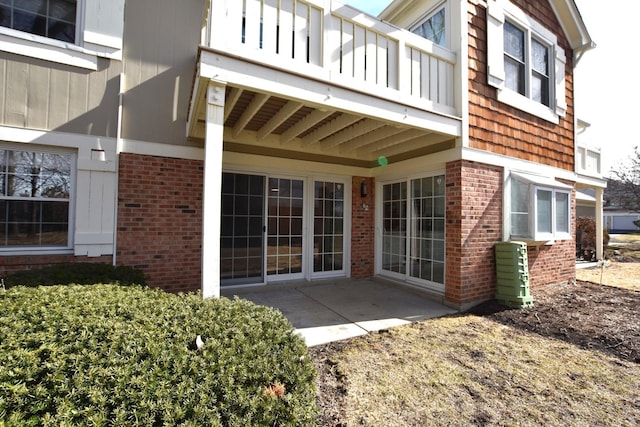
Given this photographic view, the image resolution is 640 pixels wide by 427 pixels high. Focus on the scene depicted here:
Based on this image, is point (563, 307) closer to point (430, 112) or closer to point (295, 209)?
point (430, 112)

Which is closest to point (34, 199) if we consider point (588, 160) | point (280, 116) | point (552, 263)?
point (280, 116)

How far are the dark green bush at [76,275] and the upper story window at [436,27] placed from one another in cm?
593

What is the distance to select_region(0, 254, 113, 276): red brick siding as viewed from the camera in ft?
12.4

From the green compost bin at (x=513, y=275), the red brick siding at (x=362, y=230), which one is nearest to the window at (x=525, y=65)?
the green compost bin at (x=513, y=275)

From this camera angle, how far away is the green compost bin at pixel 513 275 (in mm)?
4934

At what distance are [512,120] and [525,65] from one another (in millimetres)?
1293

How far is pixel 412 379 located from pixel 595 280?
7047mm

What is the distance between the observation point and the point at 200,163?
15.9 ft

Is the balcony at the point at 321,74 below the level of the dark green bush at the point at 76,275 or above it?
above

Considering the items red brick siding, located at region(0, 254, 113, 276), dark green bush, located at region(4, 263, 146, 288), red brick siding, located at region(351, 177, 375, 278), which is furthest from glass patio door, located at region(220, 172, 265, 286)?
red brick siding, located at region(351, 177, 375, 278)

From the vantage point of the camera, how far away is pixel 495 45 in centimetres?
532

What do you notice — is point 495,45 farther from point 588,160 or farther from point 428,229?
point 588,160

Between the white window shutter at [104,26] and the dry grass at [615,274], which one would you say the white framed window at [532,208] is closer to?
the dry grass at [615,274]

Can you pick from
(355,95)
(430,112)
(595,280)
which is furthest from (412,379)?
(595,280)
